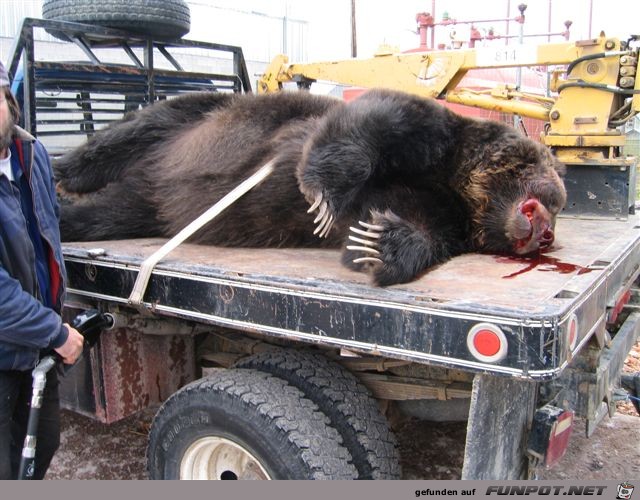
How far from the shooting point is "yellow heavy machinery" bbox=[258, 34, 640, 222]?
15.6ft

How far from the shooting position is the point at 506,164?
334 centimetres

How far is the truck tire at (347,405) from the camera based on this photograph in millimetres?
2471

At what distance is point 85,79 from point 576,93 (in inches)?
153

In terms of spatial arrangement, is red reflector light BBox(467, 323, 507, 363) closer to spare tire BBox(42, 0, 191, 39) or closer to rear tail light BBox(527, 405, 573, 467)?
rear tail light BBox(527, 405, 573, 467)

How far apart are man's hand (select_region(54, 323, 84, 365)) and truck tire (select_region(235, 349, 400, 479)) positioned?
713 millimetres

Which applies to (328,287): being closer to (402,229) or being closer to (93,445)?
(402,229)

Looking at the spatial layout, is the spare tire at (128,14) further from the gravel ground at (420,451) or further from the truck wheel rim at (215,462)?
the truck wheel rim at (215,462)

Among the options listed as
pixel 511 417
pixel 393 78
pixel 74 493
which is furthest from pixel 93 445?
pixel 393 78

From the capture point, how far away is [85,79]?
463 cm

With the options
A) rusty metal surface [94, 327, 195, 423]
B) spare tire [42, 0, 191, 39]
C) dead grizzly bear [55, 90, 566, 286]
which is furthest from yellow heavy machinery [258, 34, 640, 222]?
rusty metal surface [94, 327, 195, 423]

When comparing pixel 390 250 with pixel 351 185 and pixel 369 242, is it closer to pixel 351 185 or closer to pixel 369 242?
pixel 369 242

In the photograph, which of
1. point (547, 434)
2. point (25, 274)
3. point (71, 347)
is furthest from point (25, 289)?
point (547, 434)

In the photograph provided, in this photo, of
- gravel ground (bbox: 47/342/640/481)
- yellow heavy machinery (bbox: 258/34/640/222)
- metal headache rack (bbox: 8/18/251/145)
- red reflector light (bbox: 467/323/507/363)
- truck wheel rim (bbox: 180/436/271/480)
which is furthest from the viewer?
yellow heavy machinery (bbox: 258/34/640/222)

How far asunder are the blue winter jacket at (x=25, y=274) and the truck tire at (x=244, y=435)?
60 cm
